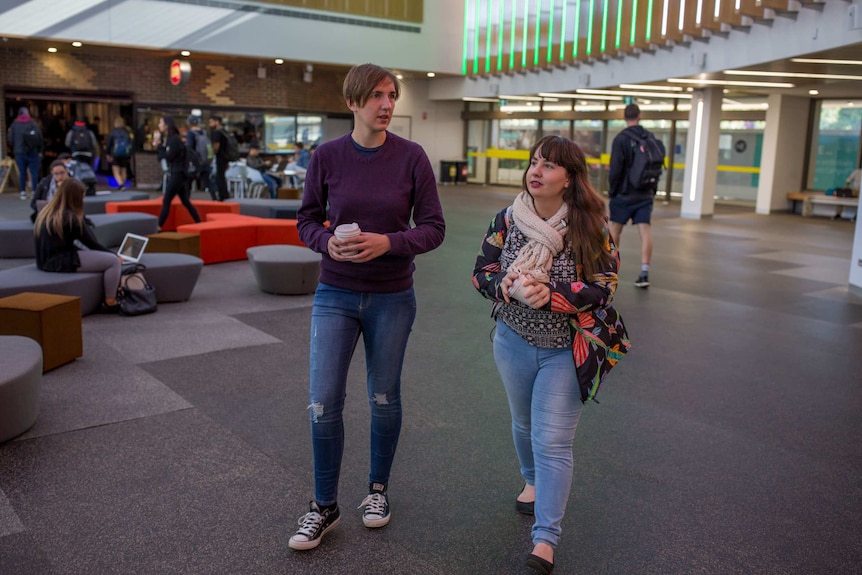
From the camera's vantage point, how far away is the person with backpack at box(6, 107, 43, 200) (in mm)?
17828

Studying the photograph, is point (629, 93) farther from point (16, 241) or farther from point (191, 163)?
point (16, 241)

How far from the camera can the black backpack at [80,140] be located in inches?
729

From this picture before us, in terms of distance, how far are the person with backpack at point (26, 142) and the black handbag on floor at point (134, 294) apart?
41.7 ft

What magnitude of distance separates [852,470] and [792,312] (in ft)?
14.7

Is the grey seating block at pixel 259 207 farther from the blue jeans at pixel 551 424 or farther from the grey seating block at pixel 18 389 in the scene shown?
the blue jeans at pixel 551 424

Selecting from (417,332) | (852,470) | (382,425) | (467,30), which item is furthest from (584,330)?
(467,30)

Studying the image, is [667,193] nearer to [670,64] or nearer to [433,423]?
[670,64]

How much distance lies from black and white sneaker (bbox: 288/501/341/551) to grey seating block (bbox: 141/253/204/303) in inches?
195

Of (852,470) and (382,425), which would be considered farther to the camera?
(852,470)

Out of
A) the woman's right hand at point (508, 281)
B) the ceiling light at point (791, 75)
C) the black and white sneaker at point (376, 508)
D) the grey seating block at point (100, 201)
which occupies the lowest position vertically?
the black and white sneaker at point (376, 508)

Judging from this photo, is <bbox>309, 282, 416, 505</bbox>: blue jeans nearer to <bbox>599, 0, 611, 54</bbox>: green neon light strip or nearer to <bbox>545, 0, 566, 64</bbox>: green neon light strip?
<bbox>599, 0, 611, 54</bbox>: green neon light strip

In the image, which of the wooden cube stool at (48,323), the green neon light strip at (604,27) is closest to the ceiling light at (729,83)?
the green neon light strip at (604,27)

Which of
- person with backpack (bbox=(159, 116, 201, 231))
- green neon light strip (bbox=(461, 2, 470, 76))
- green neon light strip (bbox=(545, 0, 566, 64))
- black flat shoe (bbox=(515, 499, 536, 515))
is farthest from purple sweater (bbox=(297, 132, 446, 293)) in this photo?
green neon light strip (bbox=(461, 2, 470, 76))

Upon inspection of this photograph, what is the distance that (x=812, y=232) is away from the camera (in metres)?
16.7
